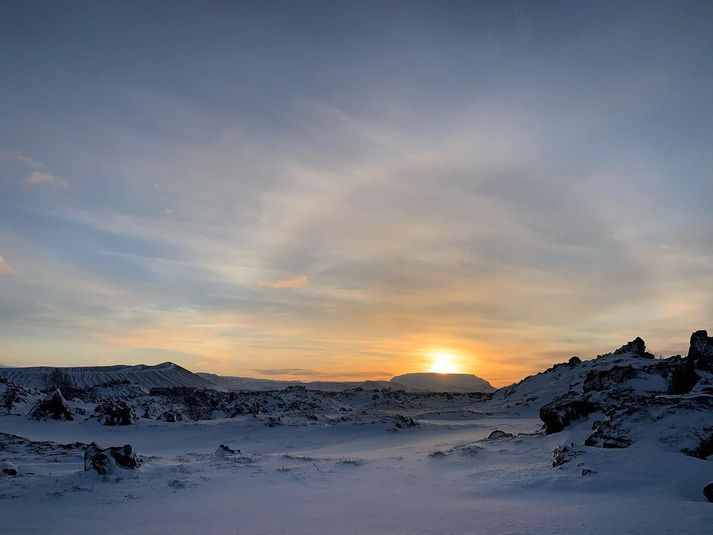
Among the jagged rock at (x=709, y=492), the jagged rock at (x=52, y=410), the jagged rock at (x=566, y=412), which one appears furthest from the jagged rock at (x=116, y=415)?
the jagged rock at (x=709, y=492)

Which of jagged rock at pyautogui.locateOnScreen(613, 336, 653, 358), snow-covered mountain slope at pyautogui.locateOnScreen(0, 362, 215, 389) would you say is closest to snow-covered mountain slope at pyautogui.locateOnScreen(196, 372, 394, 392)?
snow-covered mountain slope at pyautogui.locateOnScreen(0, 362, 215, 389)

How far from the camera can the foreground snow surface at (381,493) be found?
7.04m

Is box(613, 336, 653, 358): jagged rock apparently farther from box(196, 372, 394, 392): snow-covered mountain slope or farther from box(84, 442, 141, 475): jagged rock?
box(196, 372, 394, 392): snow-covered mountain slope

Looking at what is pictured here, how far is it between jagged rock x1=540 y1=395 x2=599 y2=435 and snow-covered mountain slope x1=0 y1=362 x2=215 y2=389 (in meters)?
59.1

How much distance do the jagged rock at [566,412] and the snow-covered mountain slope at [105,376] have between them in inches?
2329

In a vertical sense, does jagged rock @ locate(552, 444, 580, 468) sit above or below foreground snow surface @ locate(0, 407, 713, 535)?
above

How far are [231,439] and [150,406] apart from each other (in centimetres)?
1308

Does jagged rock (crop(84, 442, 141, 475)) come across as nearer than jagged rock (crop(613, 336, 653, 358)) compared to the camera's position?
Yes

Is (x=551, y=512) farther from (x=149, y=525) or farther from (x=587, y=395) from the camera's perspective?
(x=587, y=395)

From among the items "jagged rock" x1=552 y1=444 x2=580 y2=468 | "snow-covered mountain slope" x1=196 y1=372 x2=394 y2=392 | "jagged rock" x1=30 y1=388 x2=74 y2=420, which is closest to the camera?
"jagged rock" x1=552 y1=444 x2=580 y2=468

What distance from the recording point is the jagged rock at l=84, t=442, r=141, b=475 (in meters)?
11.1

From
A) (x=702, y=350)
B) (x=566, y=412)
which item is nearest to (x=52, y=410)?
(x=566, y=412)

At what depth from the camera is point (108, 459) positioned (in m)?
11.3

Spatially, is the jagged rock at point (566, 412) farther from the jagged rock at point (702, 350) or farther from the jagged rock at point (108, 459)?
the jagged rock at point (108, 459)
